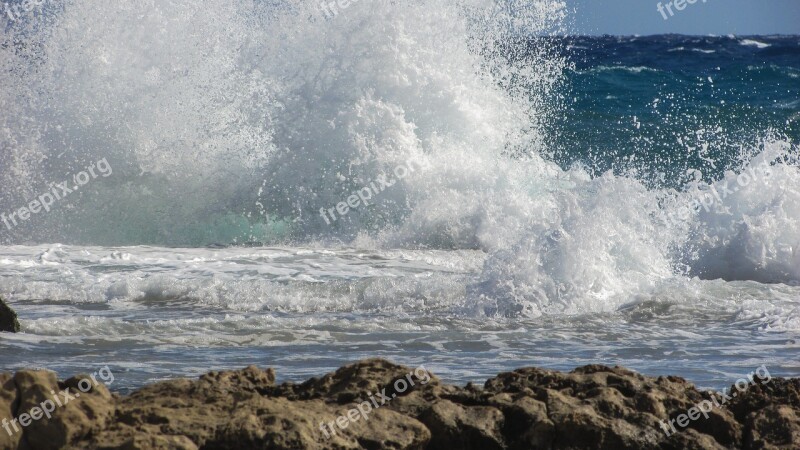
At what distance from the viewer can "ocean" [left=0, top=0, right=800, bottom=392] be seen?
5.82 m

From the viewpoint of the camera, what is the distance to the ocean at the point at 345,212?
19.1 feet

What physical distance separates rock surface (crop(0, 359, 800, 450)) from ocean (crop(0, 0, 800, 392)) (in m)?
1.09

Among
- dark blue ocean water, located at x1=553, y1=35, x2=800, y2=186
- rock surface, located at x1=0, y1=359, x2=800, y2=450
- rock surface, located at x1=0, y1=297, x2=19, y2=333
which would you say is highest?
dark blue ocean water, located at x1=553, y1=35, x2=800, y2=186

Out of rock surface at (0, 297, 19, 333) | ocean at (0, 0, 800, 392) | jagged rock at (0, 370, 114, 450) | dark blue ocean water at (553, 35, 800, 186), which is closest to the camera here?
jagged rock at (0, 370, 114, 450)

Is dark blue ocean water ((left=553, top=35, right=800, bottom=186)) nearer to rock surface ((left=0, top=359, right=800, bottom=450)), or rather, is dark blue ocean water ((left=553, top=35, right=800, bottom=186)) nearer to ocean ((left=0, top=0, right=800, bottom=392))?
ocean ((left=0, top=0, right=800, bottom=392))

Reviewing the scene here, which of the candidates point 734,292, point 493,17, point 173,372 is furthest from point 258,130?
point 173,372

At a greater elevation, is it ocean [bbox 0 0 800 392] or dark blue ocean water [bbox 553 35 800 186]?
dark blue ocean water [bbox 553 35 800 186]

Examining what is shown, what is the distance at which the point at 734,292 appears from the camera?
25.1 ft

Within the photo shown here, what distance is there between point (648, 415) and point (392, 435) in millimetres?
904

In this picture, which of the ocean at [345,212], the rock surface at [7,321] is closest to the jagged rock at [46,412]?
the ocean at [345,212]

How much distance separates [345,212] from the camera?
1114 centimetres

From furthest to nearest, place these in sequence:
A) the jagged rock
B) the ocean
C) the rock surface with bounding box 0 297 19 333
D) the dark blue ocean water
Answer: the dark blue ocean water < the ocean < the rock surface with bounding box 0 297 19 333 < the jagged rock

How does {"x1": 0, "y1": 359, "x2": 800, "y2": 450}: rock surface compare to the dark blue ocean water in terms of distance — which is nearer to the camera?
{"x1": 0, "y1": 359, "x2": 800, "y2": 450}: rock surface

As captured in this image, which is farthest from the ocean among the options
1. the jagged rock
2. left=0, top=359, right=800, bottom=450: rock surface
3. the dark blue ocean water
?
the jagged rock
